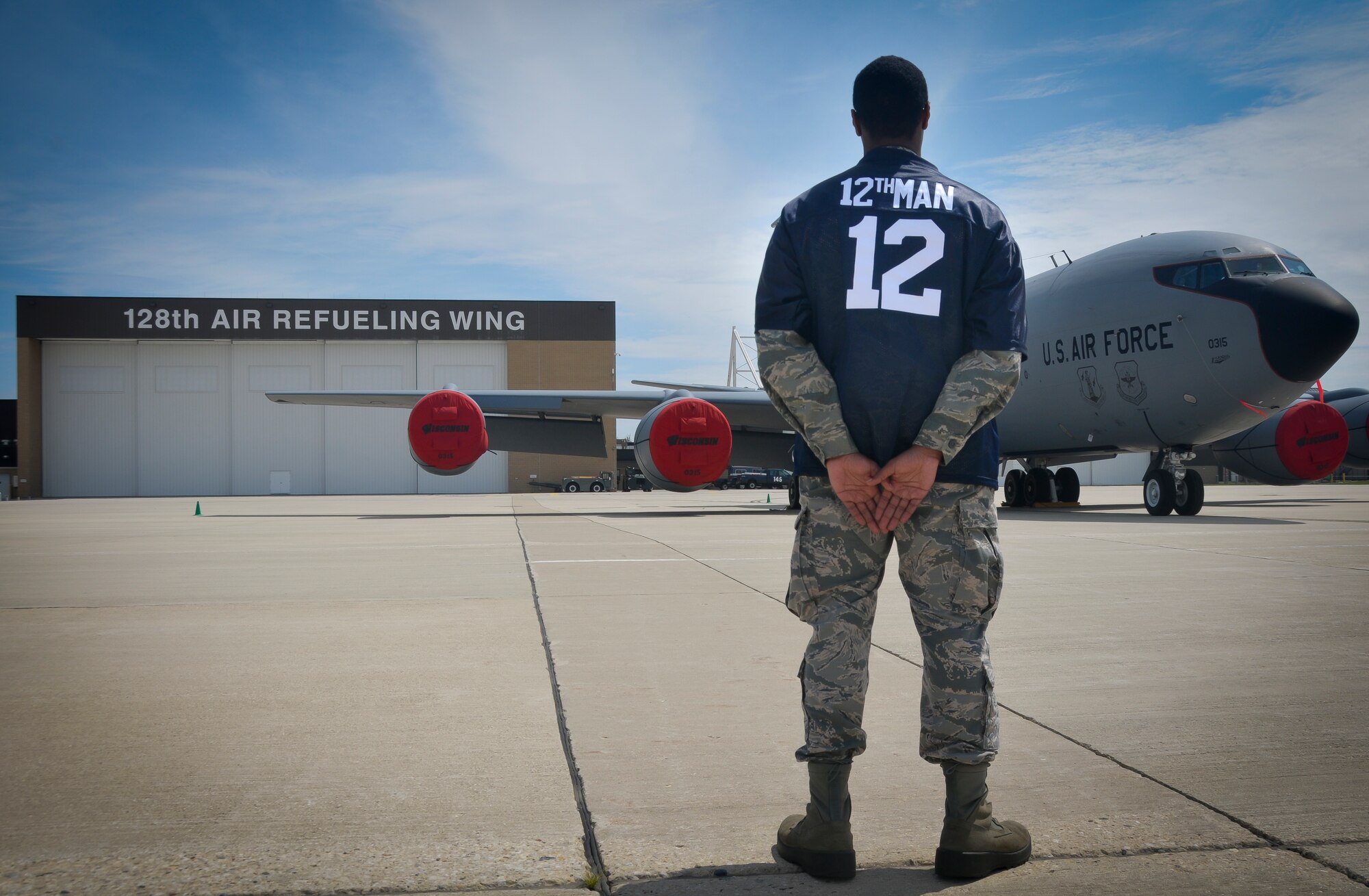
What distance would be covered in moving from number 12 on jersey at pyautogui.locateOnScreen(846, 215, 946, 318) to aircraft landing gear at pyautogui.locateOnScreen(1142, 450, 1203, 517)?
42.3ft

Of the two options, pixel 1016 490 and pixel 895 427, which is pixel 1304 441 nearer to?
pixel 1016 490

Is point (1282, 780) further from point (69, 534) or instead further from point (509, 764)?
point (69, 534)

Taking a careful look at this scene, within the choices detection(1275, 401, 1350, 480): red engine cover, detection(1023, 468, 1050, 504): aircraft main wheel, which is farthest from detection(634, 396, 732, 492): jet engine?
detection(1275, 401, 1350, 480): red engine cover

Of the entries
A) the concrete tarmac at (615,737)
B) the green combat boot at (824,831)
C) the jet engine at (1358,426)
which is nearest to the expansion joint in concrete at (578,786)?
the concrete tarmac at (615,737)

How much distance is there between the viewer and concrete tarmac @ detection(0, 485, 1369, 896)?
2.15 metres

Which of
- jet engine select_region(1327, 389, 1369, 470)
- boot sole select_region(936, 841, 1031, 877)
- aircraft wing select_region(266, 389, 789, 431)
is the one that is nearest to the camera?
boot sole select_region(936, 841, 1031, 877)

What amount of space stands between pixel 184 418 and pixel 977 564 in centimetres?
4992

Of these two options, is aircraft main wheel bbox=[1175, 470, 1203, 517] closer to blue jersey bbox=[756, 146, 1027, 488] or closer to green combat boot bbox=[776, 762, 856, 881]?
blue jersey bbox=[756, 146, 1027, 488]

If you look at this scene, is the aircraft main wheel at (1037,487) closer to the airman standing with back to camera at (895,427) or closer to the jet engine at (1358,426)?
the jet engine at (1358,426)

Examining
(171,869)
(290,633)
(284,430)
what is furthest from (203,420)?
(171,869)

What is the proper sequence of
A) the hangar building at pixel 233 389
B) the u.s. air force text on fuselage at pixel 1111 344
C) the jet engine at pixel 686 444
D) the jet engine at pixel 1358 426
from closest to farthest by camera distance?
the u.s. air force text on fuselage at pixel 1111 344 < the jet engine at pixel 686 444 < the jet engine at pixel 1358 426 < the hangar building at pixel 233 389

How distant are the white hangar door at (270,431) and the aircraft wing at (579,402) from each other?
2860cm

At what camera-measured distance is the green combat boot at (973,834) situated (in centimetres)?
210

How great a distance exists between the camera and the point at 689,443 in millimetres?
15242
